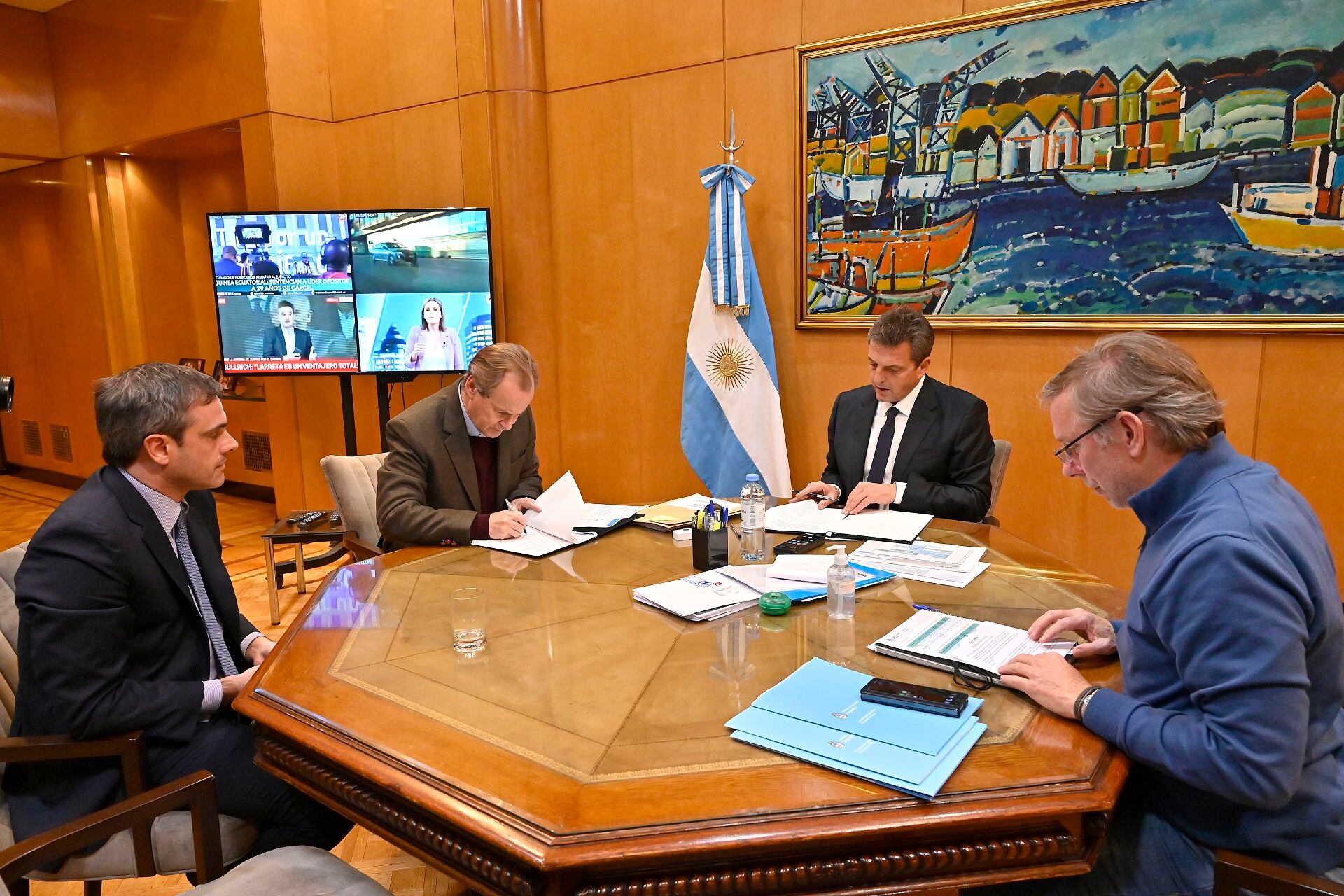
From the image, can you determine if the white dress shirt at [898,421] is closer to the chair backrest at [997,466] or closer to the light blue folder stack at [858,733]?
the chair backrest at [997,466]

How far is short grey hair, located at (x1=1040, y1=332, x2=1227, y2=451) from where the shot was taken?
133cm

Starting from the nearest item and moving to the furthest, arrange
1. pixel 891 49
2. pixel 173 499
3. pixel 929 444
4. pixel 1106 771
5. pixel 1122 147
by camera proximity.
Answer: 1. pixel 1106 771
2. pixel 173 499
3. pixel 929 444
4. pixel 1122 147
5. pixel 891 49

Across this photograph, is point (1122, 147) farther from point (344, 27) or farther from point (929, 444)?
point (344, 27)

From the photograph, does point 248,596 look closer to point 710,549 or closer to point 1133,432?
point 710,549

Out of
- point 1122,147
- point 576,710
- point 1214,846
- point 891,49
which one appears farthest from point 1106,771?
point 891,49

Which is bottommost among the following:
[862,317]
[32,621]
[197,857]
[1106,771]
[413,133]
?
[197,857]

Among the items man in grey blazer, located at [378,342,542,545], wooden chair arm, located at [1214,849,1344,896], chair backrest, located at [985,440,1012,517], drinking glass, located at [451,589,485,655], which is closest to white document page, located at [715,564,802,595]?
drinking glass, located at [451,589,485,655]

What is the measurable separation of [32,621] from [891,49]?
12.5ft

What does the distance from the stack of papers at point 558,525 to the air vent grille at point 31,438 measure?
7574 millimetres

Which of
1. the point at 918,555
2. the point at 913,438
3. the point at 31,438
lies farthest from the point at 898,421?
the point at 31,438

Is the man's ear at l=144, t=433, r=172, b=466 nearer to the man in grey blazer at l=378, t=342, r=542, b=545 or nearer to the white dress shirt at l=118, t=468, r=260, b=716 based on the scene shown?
the white dress shirt at l=118, t=468, r=260, b=716

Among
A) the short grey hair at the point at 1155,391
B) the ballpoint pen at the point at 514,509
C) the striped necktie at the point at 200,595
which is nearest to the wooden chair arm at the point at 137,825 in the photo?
the striped necktie at the point at 200,595

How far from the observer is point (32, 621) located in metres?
1.56

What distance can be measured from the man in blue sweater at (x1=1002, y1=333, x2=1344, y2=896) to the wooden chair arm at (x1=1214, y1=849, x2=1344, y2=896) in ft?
0.29
